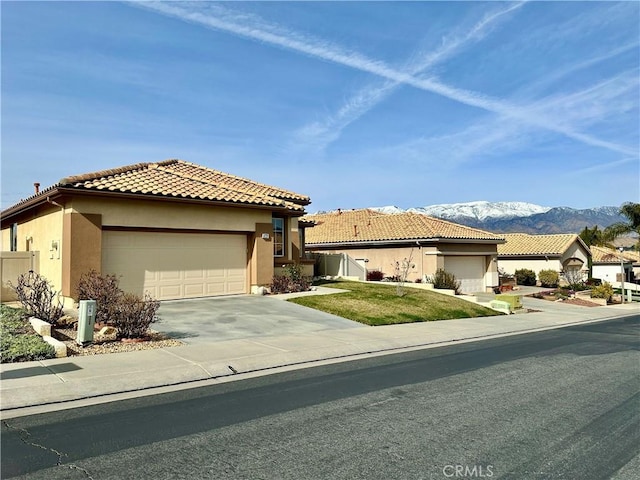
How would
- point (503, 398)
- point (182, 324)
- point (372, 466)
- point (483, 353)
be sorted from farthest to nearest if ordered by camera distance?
1. point (182, 324)
2. point (483, 353)
3. point (503, 398)
4. point (372, 466)

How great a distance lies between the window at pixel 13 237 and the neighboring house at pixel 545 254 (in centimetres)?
3608

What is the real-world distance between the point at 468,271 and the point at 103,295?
25.6 m

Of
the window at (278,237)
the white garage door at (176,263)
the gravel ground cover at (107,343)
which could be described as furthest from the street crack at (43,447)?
the window at (278,237)

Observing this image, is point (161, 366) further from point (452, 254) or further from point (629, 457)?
point (452, 254)

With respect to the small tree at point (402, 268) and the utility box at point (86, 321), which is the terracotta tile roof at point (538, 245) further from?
the utility box at point (86, 321)

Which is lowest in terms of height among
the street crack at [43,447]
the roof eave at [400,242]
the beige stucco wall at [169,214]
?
the street crack at [43,447]

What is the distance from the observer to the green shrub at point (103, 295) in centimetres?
1245

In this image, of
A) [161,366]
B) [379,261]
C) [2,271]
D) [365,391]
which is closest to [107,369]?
[161,366]

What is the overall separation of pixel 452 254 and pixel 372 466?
2821 centimetres

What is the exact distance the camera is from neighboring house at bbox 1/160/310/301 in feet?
52.5

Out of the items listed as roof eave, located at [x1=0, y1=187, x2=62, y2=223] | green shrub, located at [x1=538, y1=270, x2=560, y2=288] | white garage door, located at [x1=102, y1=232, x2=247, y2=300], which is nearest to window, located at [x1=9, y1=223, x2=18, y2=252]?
roof eave, located at [x1=0, y1=187, x2=62, y2=223]

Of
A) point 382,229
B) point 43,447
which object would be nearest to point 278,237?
point 382,229

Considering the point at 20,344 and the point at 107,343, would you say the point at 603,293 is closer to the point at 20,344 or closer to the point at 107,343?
the point at 107,343

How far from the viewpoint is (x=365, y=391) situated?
805cm
